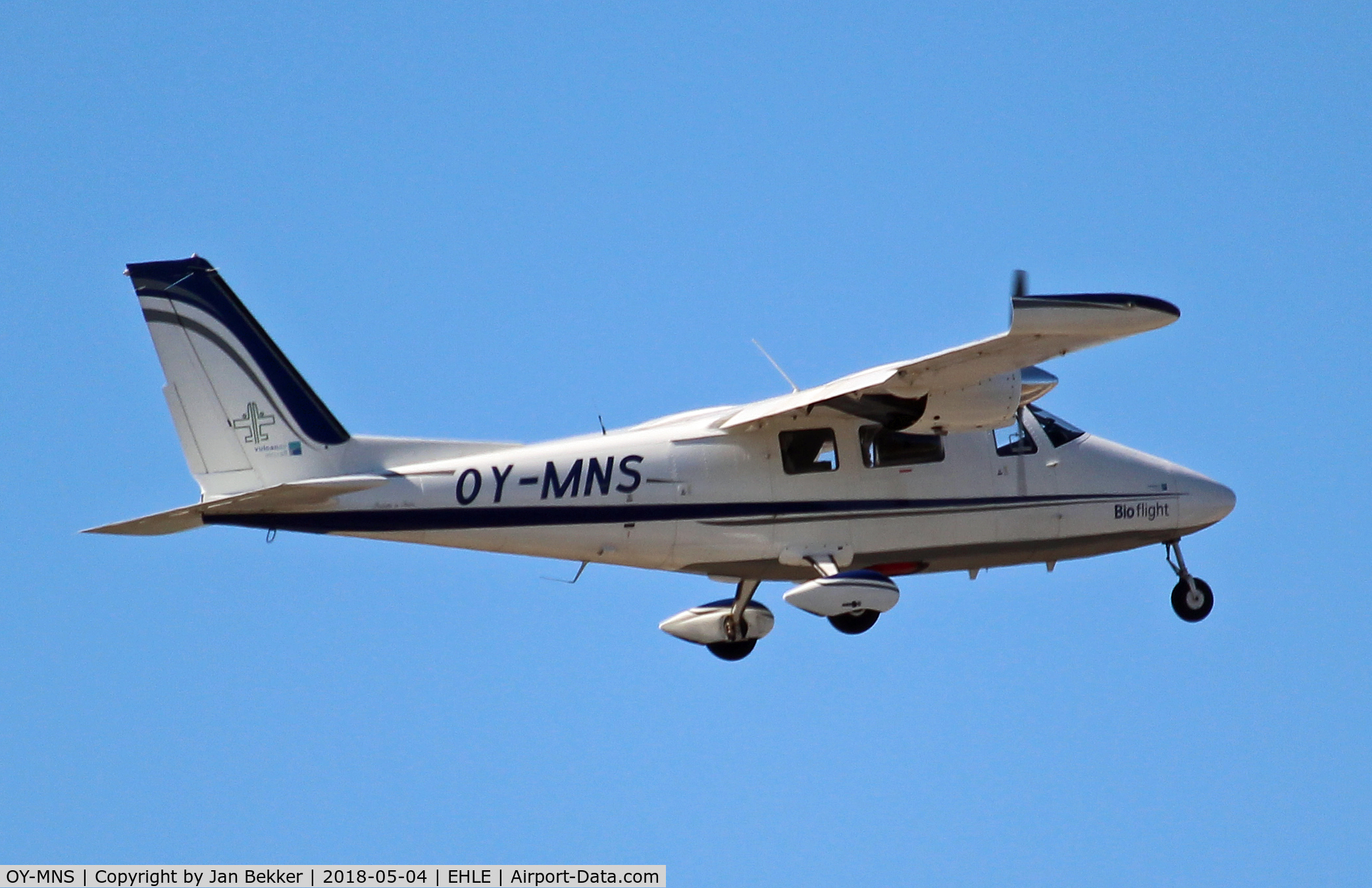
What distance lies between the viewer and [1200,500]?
22938mm

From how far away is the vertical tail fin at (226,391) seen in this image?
20.7 meters

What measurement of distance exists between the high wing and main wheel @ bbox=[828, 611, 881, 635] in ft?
8.85

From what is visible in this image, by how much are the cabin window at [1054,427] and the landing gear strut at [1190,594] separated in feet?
6.66

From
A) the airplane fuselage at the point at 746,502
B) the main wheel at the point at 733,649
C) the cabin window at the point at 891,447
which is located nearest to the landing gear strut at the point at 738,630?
the main wheel at the point at 733,649

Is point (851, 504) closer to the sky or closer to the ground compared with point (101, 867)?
closer to the sky

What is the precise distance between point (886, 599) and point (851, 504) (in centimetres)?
128

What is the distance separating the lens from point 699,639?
2259 cm

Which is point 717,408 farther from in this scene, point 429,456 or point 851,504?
point 429,456

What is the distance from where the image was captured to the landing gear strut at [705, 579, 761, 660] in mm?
22406

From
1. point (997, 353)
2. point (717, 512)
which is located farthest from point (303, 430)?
point (997, 353)

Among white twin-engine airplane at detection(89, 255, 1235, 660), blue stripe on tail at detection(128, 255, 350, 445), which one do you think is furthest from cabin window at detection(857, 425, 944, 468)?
blue stripe on tail at detection(128, 255, 350, 445)

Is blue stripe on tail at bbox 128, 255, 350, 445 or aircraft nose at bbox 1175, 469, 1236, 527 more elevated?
blue stripe on tail at bbox 128, 255, 350, 445

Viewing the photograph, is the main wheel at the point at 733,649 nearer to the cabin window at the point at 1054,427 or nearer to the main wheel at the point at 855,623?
the main wheel at the point at 855,623

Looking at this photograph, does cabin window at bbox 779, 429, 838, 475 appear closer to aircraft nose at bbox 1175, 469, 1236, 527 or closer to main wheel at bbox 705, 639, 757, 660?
→ main wheel at bbox 705, 639, 757, 660
